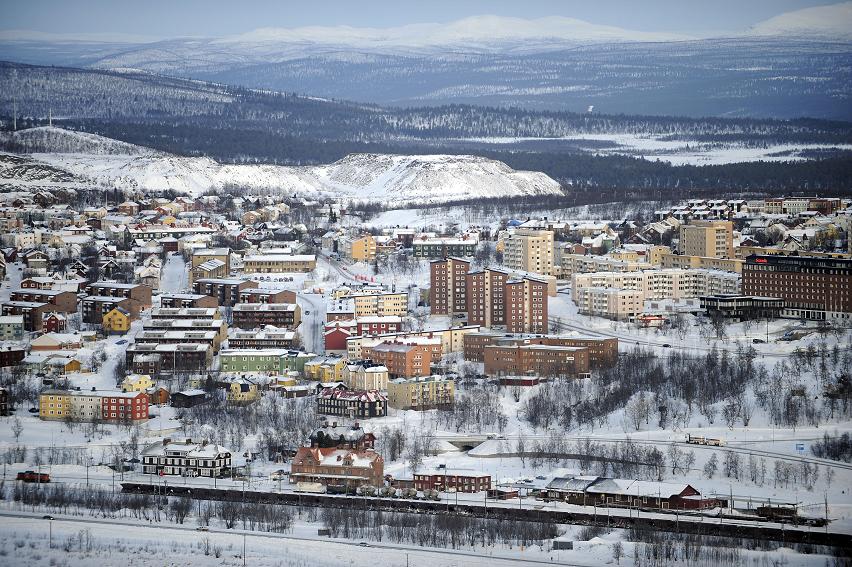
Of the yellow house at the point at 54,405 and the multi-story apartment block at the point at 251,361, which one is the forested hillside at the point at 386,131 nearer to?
the multi-story apartment block at the point at 251,361

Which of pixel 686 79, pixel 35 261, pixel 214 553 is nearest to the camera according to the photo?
pixel 214 553

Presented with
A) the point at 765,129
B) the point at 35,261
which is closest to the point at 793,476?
the point at 35,261

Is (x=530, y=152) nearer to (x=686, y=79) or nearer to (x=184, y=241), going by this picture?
(x=184, y=241)

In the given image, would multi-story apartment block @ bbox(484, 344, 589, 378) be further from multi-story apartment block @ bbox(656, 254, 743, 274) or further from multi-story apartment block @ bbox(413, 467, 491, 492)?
multi-story apartment block @ bbox(656, 254, 743, 274)

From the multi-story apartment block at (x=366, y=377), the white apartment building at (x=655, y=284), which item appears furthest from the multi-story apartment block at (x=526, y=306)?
the multi-story apartment block at (x=366, y=377)

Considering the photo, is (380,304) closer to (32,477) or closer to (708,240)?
(708,240)

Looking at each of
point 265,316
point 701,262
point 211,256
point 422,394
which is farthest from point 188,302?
point 701,262

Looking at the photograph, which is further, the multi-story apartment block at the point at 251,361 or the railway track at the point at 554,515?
the multi-story apartment block at the point at 251,361
